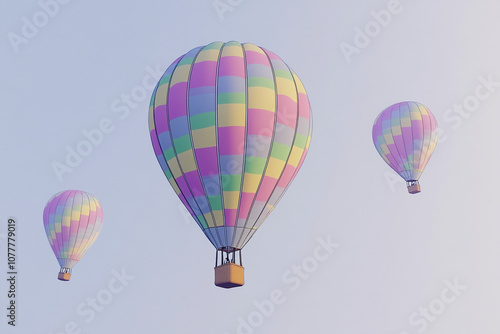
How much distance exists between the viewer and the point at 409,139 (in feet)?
108

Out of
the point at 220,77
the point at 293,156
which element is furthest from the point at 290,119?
the point at 220,77

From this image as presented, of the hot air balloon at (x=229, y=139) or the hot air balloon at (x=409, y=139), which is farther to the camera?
the hot air balloon at (x=409, y=139)

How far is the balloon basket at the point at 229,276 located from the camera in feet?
54.9

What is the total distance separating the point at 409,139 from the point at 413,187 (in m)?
2.59

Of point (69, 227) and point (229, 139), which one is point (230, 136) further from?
point (69, 227)

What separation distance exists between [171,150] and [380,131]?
18.3 meters

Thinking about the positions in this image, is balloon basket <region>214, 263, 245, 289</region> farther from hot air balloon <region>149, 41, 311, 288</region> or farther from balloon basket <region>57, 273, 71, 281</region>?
balloon basket <region>57, 273, 71, 281</region>

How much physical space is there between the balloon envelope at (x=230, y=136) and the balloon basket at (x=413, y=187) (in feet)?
50.4

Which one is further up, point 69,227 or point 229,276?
point 69,227

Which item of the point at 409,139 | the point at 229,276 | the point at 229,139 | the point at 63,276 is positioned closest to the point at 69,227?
the point at 63,276

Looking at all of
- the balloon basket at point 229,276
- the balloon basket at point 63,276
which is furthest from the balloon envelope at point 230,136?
the balloon basket at point 63,276

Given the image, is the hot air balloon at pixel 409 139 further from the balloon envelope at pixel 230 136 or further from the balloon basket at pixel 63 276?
the balloon basket at pixel 63 276

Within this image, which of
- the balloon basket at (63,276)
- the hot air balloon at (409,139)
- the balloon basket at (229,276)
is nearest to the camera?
the balloon basket at (229,276)

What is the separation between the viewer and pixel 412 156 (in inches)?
1298
